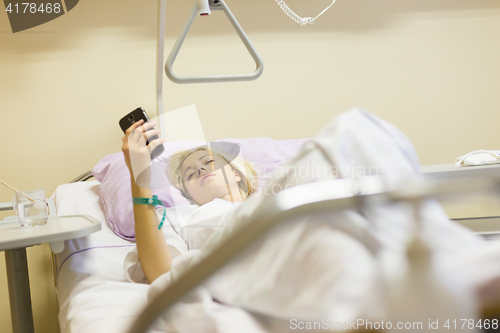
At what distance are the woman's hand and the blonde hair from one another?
280 millimetres

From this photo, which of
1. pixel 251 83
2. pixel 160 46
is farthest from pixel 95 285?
pixel 251 83

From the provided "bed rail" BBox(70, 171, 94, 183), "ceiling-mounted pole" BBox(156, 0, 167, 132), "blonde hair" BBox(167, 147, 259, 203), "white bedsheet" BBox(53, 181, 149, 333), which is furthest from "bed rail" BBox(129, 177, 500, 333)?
"bed rail" BBox(70, 171, 94, 183)

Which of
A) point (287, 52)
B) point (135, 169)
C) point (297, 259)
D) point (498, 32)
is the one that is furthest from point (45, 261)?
point (498, 32)

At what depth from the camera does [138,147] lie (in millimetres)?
1080

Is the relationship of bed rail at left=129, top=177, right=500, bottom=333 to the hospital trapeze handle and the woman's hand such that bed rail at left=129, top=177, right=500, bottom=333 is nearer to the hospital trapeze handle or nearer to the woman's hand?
the woman's hand

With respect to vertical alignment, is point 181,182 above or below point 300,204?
below

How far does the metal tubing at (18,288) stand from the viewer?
0.99 m

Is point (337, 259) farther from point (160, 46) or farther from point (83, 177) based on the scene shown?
point (83, 177)

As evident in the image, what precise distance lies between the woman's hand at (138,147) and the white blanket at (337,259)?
0.51 metres

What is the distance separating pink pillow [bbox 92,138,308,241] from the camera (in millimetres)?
1312

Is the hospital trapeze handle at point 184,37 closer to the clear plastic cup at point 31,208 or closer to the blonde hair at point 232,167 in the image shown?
the blonde hair at point 232,167

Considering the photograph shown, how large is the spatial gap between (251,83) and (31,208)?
128cm

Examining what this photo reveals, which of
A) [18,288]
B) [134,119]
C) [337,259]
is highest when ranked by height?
[134,119]

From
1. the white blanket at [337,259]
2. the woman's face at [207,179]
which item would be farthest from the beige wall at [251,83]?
the white blanket at [337,259]
